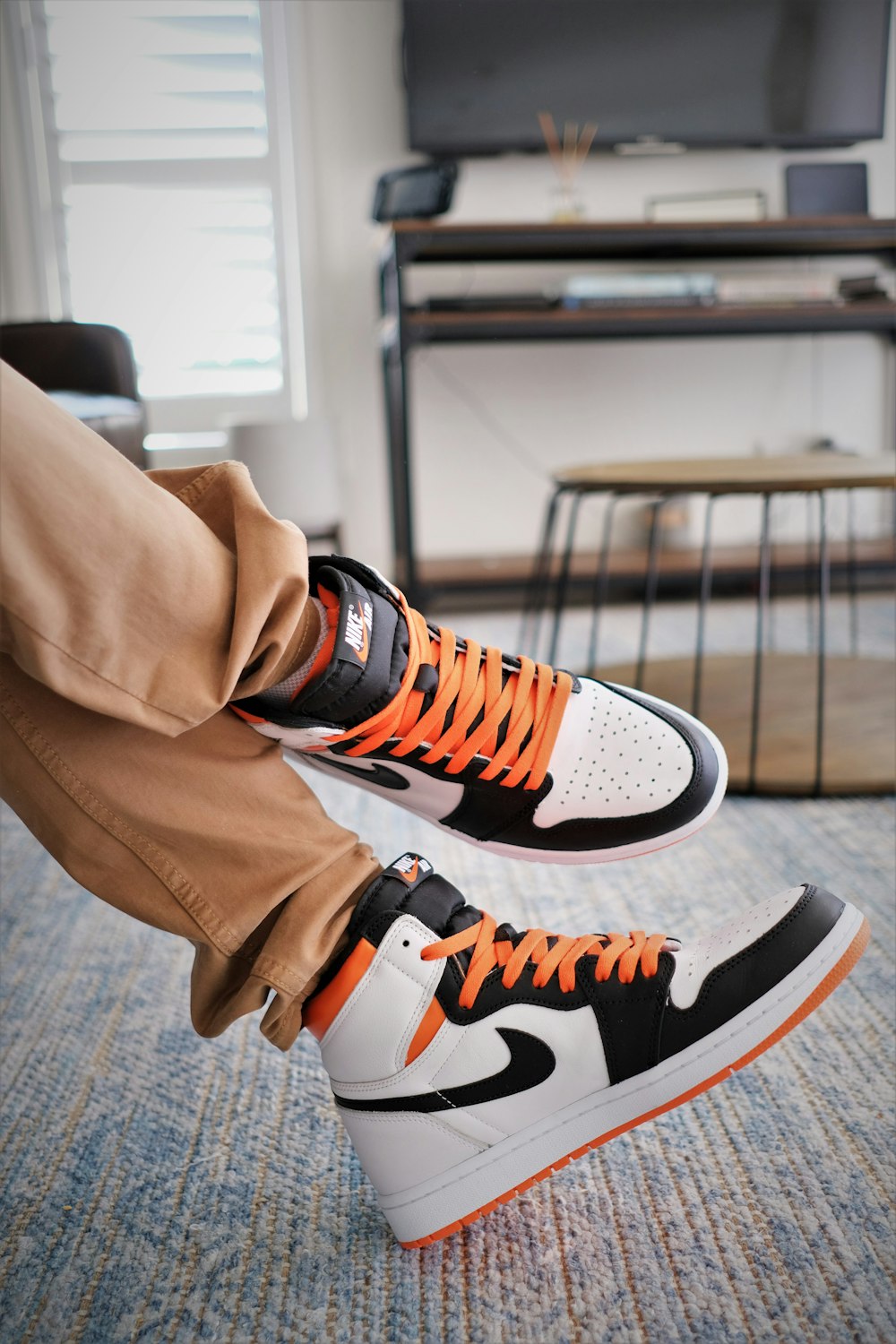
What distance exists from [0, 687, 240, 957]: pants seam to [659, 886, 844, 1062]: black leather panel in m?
0.23

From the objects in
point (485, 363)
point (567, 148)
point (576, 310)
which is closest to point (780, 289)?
point (576, 310)

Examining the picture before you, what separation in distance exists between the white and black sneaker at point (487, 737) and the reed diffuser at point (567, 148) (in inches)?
87.6

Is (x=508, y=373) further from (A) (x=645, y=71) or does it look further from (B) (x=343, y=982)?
(B) (x=343, y=982)

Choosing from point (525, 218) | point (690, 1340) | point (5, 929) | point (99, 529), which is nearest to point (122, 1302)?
point (690, 1340)

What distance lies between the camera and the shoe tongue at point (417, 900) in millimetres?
517

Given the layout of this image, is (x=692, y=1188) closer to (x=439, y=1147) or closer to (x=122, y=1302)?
(x=439, y=1147)

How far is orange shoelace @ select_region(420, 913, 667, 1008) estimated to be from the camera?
1.70ft

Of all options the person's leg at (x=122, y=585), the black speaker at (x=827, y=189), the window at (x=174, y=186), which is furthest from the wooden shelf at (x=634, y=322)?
the person's leg at (x=122, y=585)

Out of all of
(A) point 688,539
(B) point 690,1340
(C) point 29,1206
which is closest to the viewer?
(B) point 690,1340

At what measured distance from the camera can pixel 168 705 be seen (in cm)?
47

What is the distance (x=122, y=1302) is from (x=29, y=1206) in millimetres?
100

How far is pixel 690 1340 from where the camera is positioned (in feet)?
1.48

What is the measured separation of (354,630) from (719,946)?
26 centimetres

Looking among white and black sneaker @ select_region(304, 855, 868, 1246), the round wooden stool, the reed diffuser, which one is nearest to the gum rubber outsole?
white and black sneaker @ select_region(304, 855, 868, 1246)
